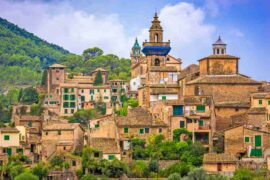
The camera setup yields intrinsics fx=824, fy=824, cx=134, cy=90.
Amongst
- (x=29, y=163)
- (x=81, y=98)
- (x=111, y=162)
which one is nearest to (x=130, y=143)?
(x=111, y=162)

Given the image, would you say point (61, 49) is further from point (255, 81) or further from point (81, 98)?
point (255, 81)

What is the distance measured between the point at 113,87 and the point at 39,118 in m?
20.9

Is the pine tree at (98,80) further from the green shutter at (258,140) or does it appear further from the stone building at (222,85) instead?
the green shutter at (258,140)

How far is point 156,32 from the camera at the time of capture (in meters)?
75.9

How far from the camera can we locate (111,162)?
5775 cm

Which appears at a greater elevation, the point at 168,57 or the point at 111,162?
the point at 168,57

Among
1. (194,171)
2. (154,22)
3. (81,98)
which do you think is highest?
(154,22)

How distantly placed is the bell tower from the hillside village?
19.9 feet

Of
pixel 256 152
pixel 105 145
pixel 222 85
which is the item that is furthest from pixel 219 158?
pixel 222 85

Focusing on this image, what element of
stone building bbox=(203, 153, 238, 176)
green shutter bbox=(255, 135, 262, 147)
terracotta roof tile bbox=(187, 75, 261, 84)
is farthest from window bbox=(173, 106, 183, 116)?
green shutter bbox=(255, 135, 262, 147)

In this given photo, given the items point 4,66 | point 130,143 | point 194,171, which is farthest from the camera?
point 4,66

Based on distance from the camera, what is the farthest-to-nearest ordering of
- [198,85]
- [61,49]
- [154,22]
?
1. [61,49]
2. [154,22]
3. [198,85]

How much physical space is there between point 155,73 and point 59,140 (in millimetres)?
12091

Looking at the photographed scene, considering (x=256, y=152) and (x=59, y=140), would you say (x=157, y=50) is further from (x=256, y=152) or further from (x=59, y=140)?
(x=256, y=152)
